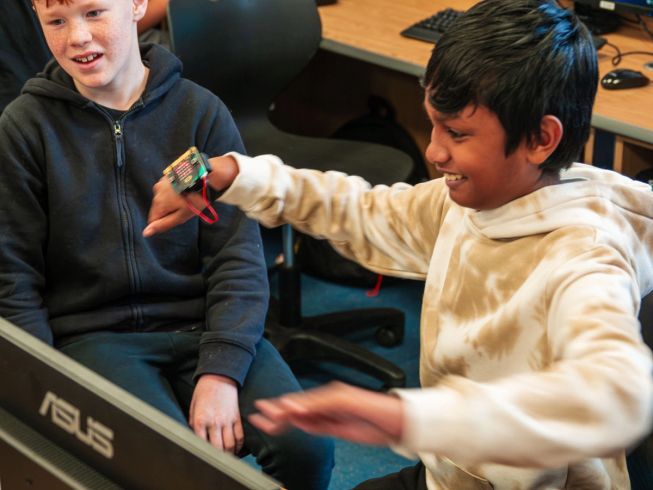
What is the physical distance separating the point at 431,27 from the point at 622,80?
2.02 feet

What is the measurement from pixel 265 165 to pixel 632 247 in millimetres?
464

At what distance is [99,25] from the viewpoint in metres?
1.55

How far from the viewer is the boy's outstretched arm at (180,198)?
4.00 ft

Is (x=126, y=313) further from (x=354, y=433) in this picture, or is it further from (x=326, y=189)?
(x=354, y=433)

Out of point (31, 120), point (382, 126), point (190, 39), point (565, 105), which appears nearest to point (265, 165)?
point (565, 105)

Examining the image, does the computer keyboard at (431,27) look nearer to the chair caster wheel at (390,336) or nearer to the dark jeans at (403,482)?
the chair caster wheel at (390,336)

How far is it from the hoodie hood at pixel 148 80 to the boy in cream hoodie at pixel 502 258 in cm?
41

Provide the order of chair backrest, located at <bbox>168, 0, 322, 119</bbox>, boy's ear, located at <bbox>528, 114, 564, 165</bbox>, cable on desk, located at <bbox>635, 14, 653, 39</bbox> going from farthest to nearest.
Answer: cable on desk, located at <bbox>635, 14, 653, 39</bbox> < chair backrest, located at <bbox>168, 0, 322, 119</bbox> < boy's ear, located at <bbox>528, 114, 564, 165</bbox>

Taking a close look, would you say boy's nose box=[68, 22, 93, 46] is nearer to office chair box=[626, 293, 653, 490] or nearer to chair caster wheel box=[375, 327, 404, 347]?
office chair box=[626, 293, 653, 490]

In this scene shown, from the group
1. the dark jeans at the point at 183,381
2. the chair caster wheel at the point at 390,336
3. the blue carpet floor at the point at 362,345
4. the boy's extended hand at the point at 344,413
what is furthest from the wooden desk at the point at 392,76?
the boy's extended hand at the point at 344,413

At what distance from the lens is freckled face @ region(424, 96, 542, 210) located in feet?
3.59

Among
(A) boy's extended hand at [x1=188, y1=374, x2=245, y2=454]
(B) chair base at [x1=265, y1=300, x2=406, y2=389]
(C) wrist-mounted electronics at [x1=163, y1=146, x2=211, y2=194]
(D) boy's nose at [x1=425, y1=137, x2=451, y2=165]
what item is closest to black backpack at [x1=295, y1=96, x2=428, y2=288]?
(B) chair base at [x1=265, y1=300, x2=406, y2=389]

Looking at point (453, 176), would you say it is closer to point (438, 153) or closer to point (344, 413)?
point (438, 153)

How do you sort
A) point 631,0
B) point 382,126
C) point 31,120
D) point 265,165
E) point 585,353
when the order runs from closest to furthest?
1. point 585,353
2. point 265,165
3. point 31,120
4. point 631,0
5. point 382,126
